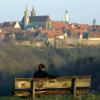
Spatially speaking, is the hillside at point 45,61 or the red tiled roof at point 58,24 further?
the red tiled roof at point 58,24

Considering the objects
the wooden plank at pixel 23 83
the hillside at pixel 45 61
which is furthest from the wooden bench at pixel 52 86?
the hillside at pixel 45 61

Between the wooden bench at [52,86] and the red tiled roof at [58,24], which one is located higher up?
the wooden bench at [52,86]

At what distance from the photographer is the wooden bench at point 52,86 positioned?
Answer: 31.0 feet

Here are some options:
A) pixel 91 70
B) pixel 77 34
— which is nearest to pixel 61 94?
pixel 91 70

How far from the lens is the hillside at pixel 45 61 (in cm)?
5317

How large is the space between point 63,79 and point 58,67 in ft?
162

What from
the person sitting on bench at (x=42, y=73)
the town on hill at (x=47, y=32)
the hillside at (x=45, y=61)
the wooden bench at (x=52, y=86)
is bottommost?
the town on hill at (x=47, y=32)

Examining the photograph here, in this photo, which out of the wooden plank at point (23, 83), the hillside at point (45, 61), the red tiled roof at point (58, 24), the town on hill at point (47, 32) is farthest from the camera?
the red tiled roof at point (58, 24)

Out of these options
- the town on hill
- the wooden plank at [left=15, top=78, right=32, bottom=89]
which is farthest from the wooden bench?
the town on hill

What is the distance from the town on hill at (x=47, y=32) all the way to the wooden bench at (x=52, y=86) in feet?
280

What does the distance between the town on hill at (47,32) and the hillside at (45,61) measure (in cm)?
1880

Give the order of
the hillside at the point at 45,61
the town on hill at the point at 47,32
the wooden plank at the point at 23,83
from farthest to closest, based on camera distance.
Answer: the town on hill at the point at 47,32
the hillside at the point at 45,61
the wooden plank at the point at 23,83

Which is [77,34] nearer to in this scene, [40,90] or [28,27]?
[28,27]

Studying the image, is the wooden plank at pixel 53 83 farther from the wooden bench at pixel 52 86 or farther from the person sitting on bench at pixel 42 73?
the person sitting on bench at pixel 42 73
